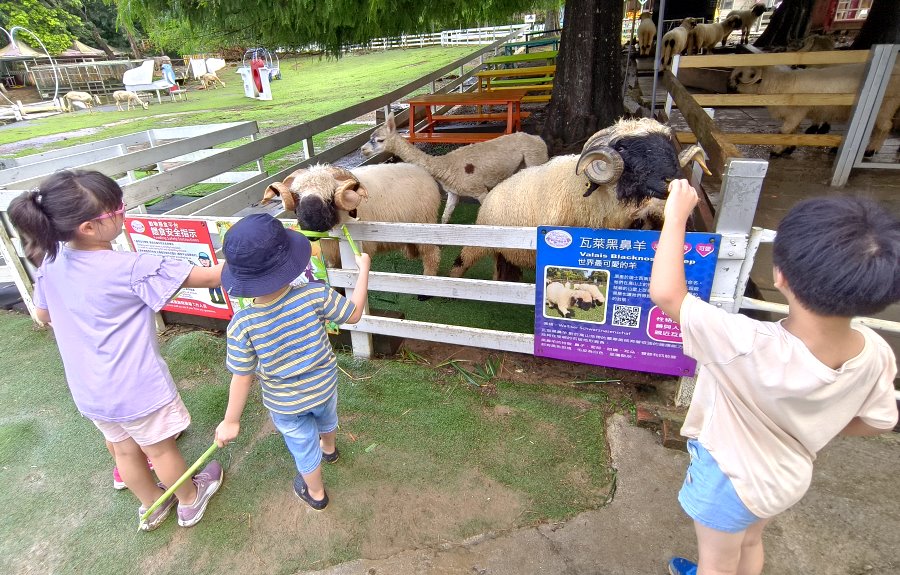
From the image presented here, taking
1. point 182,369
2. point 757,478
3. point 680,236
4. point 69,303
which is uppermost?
point 680,236

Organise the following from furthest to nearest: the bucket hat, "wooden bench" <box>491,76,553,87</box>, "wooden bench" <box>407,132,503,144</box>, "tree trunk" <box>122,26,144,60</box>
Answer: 1. "tree trunk" <box>122,26,144,60</box>
2. "wooden bench" <box>491,76,553,87</box>
3. "wooden bench" <box>407,132,503,144</box>
4. the bucket hat

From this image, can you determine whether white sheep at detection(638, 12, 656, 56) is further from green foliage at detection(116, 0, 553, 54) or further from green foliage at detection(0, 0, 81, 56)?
green foliage at detection(0, 0, 81, 56)

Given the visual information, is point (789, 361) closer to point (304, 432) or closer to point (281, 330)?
point (281, 330)

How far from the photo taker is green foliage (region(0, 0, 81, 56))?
31094 millimetres

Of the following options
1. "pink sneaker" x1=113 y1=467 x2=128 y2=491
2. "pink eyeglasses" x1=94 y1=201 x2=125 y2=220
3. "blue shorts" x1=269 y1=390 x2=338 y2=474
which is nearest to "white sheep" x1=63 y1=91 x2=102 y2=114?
"pink sneaker" x1=113 y1=467 x2=128 y2=491

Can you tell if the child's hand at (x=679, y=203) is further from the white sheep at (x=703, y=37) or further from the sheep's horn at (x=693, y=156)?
the white sheep at (x=703, y=37)

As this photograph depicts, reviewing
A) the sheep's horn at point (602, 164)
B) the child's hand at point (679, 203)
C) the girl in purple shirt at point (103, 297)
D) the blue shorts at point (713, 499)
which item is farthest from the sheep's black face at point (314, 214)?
the blue shorts at point (713, 499)

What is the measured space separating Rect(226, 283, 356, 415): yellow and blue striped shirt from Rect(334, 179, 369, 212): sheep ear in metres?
1.35

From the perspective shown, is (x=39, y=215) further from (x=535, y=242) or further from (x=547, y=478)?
(x=547, y=478)

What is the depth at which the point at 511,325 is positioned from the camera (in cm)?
428

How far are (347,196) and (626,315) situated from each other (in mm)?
2138

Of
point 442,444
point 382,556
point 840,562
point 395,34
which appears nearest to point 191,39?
point 395,34

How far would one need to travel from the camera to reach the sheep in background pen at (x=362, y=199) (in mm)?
3424

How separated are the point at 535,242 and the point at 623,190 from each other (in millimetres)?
749
